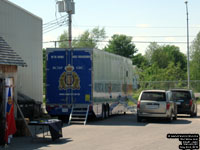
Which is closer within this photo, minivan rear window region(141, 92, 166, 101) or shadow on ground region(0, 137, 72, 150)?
shadow on ground region(0, 137, 72, 150)

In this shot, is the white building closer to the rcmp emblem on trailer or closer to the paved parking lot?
the rcmp emblem on trailer

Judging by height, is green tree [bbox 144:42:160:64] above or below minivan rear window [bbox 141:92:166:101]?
above

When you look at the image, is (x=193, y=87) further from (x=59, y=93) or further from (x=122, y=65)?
(x=59, y=93)

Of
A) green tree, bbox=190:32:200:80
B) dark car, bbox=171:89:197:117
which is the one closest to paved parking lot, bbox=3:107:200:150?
dark car, bbox=171:89:197:117

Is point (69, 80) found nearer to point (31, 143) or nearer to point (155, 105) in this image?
point (155, 105)

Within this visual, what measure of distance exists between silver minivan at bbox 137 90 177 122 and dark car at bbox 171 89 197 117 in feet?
14.3

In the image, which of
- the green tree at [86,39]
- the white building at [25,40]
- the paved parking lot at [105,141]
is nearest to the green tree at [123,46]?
the green tree at [86,39]

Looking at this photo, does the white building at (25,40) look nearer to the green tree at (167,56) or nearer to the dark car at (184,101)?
the dark car at (184,101)

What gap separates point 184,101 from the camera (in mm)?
29156

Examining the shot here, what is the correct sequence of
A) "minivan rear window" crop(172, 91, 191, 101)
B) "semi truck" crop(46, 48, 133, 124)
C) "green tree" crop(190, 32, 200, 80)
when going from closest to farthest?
1. "semi truck" crop(46, 48, 133, 124)
2. "minivan rear window" crop(172, 91, 191, 101)
3. "green tree" crop(190, 32, 200, 80)

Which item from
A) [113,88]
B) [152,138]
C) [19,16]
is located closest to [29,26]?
[19,16]

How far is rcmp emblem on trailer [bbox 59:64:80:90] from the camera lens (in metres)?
24.3

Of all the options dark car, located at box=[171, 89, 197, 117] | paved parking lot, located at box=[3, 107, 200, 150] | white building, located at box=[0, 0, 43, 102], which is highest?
white building, located at box=[0, 0, 43, 102]

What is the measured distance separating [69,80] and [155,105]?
4.59 m
